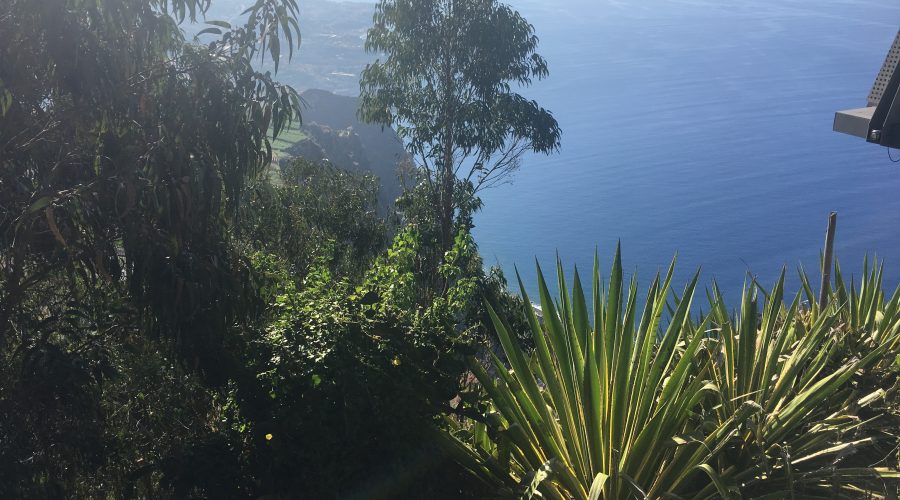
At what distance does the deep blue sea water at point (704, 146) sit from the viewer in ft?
127

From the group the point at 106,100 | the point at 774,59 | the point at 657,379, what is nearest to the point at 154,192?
the point at 106,100

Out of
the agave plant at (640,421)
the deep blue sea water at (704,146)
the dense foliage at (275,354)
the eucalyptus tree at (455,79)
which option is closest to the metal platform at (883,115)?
the dense foliage at (275,354)

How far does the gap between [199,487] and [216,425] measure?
44.1 inches

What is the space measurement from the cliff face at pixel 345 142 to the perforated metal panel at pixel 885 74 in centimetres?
3126

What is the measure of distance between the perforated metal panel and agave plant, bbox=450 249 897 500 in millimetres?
2246

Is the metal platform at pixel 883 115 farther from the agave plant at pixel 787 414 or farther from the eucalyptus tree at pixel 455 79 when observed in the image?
the eucalyptus tree at pixel 455 79

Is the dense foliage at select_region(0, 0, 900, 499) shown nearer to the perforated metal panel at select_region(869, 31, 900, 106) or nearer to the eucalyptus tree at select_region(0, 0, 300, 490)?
the eucalyptus tree at select_region(0, 0, 300, 490)

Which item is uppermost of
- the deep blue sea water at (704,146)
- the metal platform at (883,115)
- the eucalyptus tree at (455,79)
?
the metal platform at (883,115)

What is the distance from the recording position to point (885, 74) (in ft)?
17.3

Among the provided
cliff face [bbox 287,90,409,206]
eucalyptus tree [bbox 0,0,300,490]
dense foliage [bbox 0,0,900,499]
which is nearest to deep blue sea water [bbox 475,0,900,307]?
cliff face [bbox 287,90,409,206]

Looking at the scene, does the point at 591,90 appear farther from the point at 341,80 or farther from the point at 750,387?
the point at 750,387

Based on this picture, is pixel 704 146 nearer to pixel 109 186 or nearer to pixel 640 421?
pixel 640 421

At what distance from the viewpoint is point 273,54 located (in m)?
4.23

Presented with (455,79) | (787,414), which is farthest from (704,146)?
(787,414)
